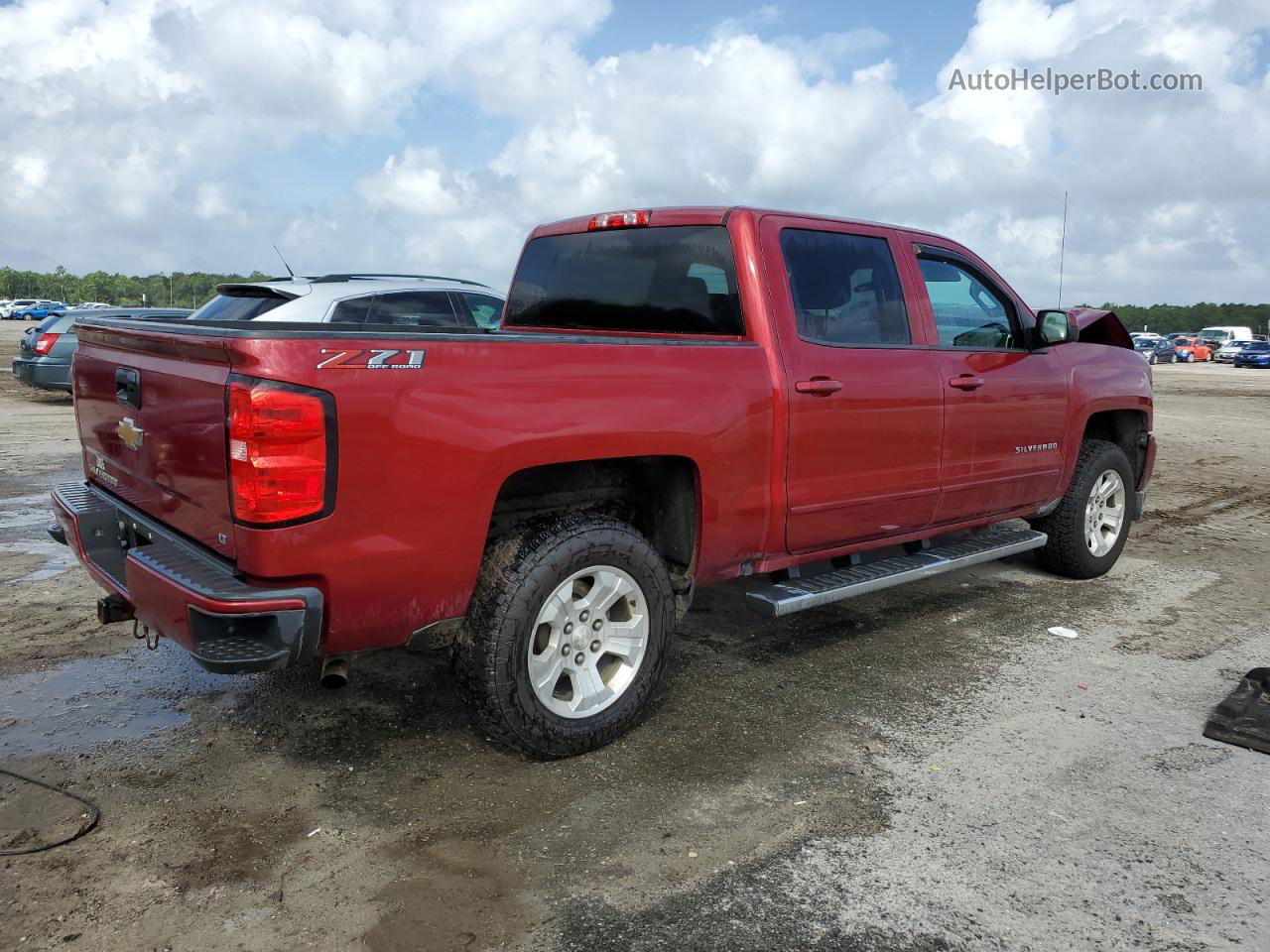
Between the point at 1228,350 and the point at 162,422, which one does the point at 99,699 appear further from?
the point at 1228,350

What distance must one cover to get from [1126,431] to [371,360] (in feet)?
17.6

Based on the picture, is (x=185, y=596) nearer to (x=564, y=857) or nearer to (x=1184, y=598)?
(x=564, y=857)

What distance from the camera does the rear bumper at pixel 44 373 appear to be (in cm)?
1431

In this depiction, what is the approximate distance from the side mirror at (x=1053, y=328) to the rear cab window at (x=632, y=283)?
2.12 metres

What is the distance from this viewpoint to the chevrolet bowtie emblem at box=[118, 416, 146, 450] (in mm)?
3402

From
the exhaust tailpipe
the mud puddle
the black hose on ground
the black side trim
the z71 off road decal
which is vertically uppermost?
the black side trim

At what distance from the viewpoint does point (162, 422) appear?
3.20 m

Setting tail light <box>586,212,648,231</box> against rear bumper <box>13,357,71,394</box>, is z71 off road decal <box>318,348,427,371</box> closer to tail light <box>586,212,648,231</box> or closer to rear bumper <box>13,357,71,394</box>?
tail light <box>586,212,648,231</box>

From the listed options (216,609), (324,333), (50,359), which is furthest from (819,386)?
(50,359)

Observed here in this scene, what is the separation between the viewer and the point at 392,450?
9.67ft

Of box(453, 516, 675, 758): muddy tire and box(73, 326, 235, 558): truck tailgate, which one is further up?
box(73, 326, 235, 558): truck tailgate

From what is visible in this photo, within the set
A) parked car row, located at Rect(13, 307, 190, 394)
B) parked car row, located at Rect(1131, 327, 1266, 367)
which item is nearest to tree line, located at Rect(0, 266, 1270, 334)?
parked car row, located at Rect(1131, 327, 1266, 367)

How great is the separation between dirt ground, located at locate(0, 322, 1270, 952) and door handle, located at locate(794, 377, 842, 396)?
4.26 ft

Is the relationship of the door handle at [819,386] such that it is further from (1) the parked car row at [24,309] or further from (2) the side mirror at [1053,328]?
(1) the parked car row at [24,309]
